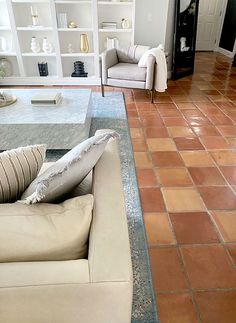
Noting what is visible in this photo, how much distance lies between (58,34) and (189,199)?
11.8ft

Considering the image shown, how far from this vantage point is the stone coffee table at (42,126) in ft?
7.55

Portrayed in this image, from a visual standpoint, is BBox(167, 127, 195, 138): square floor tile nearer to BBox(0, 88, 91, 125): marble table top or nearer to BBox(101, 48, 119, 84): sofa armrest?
BBox(0, 88, 91, 125): marble table top

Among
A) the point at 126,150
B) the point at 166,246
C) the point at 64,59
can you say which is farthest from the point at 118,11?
the point at 166,246

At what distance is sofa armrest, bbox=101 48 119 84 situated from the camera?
364cm

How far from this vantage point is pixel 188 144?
2746 mm

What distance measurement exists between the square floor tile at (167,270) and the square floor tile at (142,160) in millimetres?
942

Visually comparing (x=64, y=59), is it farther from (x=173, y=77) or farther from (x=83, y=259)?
(x=83, y=259)

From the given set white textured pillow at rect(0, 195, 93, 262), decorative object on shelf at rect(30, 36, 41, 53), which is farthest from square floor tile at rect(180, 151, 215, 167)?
decorative object on shelf at rect(30, 36, 41, 53)

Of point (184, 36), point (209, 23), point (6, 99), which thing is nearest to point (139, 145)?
point (6, 99)

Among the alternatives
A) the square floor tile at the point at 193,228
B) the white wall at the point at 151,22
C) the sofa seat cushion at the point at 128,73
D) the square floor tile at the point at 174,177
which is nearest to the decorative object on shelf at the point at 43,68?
the sofa seat cushion at the point at 128,73

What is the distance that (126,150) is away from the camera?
261 cm

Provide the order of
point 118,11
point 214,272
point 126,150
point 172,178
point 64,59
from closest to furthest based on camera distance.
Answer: point 214,272
point 172,178
point 126,150
point 118,11
point 64,59

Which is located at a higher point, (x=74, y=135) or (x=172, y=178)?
(x=74, y=135)

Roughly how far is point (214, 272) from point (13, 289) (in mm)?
1140
